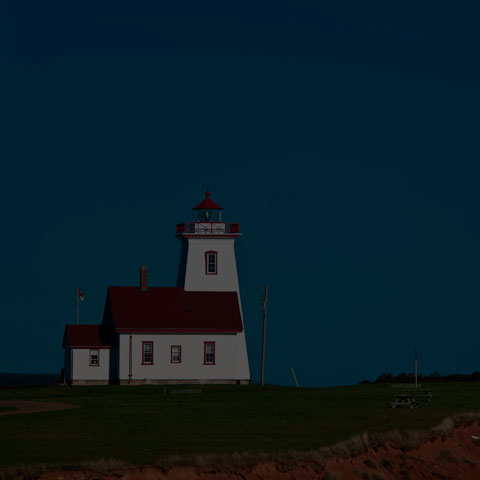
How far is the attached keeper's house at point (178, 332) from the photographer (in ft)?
256

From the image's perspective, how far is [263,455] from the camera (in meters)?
29.8

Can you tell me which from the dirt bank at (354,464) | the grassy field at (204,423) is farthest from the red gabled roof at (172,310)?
the dirt bank at (354,464)

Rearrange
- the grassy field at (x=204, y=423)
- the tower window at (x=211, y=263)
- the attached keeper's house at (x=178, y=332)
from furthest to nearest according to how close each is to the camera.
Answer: the tower window at (x=211, y=263) < the attached keeper's house at (x=178, y=332) < the grassy field at (x=204, y=423)

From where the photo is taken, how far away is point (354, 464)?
31.2m

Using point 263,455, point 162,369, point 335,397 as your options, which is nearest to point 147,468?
point 263,455

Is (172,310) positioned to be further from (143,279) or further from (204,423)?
(204,423)

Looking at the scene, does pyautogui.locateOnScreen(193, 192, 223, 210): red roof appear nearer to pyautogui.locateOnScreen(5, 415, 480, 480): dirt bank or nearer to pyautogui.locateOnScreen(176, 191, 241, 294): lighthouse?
pyautogui.locateOnScreen(176, 191, 241, 294): lighthouse

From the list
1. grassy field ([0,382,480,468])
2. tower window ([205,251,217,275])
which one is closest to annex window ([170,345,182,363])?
tower window ([205,251,217,275])

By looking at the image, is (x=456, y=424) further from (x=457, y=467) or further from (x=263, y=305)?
(x=263, y=305)

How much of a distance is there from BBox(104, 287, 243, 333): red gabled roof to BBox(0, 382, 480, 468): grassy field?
16.2 metres

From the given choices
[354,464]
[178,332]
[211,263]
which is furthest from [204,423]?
[211,263]

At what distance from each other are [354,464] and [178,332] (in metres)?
48.0

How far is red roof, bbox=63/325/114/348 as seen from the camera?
3105 inches

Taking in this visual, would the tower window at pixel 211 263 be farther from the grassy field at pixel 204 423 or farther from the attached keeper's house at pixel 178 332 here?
the grassy field at pixel 204 423
